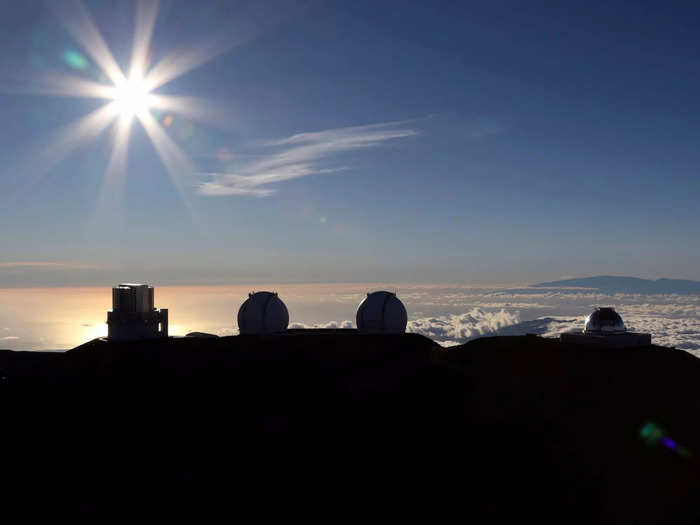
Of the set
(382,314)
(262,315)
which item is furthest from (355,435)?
(262,315)

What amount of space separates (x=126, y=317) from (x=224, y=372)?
9.66 metres

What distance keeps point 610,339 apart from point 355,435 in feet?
65.0

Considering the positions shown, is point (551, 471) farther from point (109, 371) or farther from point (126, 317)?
point (126, 317)

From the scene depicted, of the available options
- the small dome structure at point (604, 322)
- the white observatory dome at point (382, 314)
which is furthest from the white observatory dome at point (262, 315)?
the small dome structure at point (604, 322)

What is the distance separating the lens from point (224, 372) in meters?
31.6

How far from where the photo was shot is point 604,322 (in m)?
36.9

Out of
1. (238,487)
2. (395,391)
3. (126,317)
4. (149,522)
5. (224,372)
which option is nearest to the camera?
(149,522)

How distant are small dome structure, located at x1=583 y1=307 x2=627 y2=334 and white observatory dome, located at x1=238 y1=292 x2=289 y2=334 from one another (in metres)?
21.1

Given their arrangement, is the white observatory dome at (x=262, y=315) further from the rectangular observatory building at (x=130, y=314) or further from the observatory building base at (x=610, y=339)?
the observatory building base at (x=610, y=339)

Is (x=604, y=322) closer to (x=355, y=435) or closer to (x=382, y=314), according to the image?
(x=382, y=314)

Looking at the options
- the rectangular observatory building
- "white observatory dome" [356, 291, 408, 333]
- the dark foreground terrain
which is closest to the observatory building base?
the dark foreground terrain

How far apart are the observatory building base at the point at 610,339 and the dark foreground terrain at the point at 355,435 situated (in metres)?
1.00

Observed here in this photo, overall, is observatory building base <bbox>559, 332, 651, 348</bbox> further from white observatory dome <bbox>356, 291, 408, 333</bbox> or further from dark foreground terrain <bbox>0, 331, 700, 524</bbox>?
white observatory dome <bbox>356, 291, 408, 333</bbox>

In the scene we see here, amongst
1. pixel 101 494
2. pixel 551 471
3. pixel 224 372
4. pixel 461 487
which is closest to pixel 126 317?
pixel 224 372
